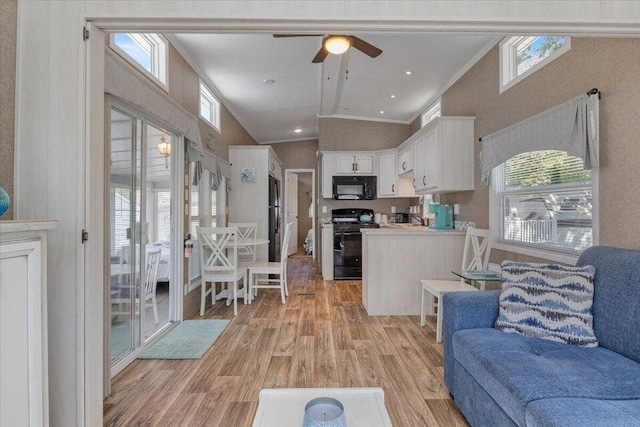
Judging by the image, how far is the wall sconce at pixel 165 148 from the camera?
10.6 feet

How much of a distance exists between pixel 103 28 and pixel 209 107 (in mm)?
3396

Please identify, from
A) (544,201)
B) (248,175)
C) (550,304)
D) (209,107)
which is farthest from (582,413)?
(209,107)

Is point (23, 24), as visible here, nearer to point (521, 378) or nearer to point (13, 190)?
point (13, 190)

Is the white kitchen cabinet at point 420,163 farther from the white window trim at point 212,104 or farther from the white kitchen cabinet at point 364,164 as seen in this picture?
the white window trim at point 212,104

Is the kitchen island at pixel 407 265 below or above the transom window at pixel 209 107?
below

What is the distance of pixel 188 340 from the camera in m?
2.99

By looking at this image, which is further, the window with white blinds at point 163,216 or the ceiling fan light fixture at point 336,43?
the window with white blinds at point 163,216

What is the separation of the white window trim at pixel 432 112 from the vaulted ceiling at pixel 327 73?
13 centimetres

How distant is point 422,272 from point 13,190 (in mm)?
3523

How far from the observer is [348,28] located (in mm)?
1499

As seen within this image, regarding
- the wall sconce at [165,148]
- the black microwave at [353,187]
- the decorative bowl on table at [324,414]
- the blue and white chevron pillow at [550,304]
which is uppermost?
the wall sconce at [165,148]

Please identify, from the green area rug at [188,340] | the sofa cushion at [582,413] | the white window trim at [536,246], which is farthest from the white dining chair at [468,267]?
the green area rug at [188,340]

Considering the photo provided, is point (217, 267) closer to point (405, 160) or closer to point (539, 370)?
point (539, 370)

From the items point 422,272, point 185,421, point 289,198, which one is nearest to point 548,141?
point 422,272
